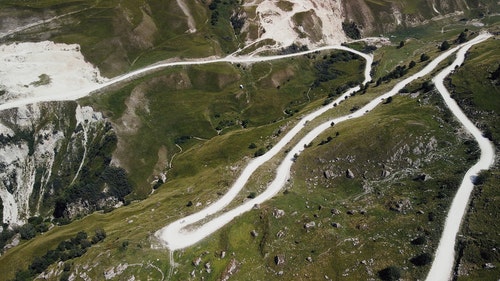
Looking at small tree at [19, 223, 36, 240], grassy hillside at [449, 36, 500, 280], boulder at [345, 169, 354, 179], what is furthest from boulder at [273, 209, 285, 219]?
small tree at [19, 223, 36, 240]

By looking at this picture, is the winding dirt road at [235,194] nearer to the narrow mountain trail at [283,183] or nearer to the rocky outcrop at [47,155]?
the narrow mountain trail at [283,183]

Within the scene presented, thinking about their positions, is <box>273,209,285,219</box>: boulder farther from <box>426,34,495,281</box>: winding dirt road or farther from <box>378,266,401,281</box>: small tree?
<box>426,34,495,281</box>: winding dirt road

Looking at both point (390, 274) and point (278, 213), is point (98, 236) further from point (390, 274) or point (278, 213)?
point (390, 274)

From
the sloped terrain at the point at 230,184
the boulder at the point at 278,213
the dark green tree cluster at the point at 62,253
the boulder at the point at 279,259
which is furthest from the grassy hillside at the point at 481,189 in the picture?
the dark green tree cluster at the point at 62,253

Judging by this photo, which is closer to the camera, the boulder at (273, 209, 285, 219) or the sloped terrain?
the sloped terrain

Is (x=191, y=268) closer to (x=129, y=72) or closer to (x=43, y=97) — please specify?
(x=43, y=97)

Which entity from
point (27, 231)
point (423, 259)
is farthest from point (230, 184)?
point (27, 231)

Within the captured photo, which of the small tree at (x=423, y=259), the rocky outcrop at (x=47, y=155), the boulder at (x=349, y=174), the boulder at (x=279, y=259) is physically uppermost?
the rocky outcrop at (x=47, y=155)

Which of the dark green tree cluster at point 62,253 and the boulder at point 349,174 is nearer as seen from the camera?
the dark green tree cluster at point 62,253

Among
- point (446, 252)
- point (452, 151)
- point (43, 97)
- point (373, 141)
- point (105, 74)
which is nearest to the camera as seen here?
point (446, 252)

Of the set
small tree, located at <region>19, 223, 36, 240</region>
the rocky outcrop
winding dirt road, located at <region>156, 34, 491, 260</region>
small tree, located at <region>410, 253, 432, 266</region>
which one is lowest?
small tree, located at <region>410, 253, 432, 266</region>

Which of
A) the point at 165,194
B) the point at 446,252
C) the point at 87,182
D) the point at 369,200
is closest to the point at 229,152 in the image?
the point at 165,194
